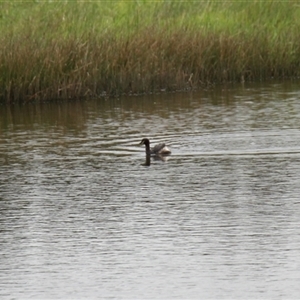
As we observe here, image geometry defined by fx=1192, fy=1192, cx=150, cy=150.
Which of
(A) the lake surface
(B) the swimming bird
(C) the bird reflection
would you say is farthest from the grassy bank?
(C) the bird reflection

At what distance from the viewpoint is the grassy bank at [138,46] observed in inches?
791

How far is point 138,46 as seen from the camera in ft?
69.7

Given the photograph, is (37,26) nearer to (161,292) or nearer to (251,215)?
(251,215)

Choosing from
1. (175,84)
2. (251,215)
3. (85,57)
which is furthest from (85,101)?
(251,215)

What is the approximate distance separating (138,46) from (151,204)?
33.7ft

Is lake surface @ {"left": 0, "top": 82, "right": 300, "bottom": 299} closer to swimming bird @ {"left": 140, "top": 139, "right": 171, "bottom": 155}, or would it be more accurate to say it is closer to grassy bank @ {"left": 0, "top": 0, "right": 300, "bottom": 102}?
swimming bird @ {"left": 140, "top": 139, "right": 171, "bottom": 155}

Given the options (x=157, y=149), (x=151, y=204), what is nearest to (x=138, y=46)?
(x=157, y=149)

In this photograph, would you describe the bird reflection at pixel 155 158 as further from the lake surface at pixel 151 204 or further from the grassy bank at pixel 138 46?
the grassy bank at pixel 138 46

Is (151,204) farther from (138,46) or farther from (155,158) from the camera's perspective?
(138,46)

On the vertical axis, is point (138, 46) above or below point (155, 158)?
above

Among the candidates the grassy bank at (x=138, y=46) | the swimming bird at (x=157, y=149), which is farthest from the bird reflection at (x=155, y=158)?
the grassy bank at (x=138, y=46)

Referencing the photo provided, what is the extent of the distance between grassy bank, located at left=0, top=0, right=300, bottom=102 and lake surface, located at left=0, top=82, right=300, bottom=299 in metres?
1.39

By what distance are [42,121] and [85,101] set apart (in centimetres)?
242

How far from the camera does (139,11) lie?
25.0 meters
